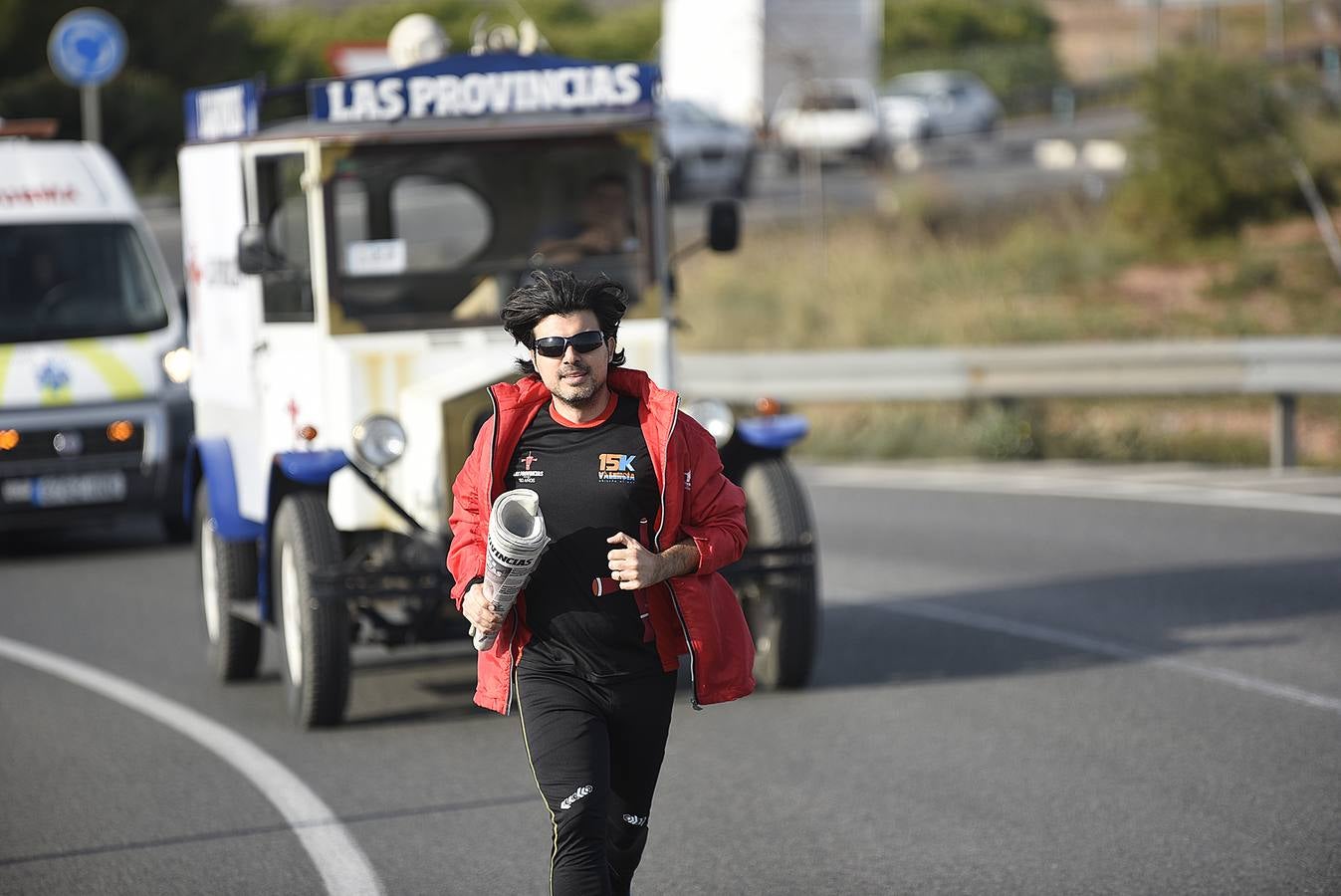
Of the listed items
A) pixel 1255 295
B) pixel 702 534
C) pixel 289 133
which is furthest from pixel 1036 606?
pixel 1255 295

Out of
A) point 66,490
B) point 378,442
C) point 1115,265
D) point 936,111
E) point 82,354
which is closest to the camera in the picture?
point 378,442

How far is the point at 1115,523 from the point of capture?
12812 mm

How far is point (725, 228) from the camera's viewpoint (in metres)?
9.17

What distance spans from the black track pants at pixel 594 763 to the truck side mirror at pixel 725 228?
15.1 feet

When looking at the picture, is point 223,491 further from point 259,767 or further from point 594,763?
point 594,763

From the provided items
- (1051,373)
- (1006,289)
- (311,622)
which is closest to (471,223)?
(311,622)

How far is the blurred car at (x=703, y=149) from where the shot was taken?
117ft

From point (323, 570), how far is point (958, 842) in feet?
9.50

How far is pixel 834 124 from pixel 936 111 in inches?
167

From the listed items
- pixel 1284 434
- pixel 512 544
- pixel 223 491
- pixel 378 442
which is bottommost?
pixel 1284 434

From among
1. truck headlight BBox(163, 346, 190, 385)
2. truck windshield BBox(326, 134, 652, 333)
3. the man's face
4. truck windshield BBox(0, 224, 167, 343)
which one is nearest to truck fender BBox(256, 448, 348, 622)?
truck windshield BBox(326, 134, 652, 333)

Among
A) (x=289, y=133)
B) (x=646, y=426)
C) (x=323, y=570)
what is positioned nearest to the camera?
(x=646, y=426)

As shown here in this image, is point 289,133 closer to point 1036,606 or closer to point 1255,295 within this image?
point 1036,606

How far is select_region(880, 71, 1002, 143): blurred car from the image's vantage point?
43.7 m
